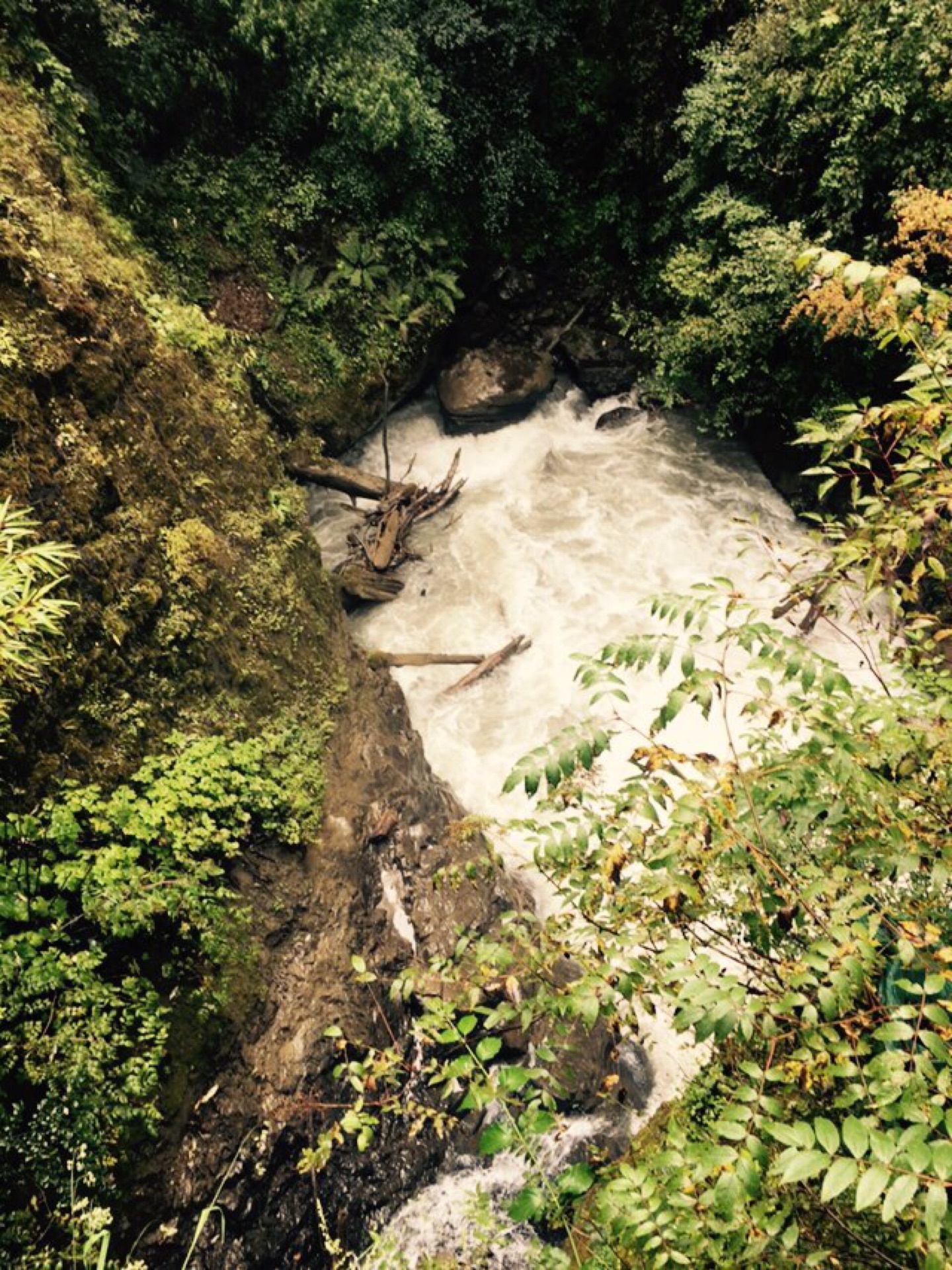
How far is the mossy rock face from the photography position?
4715 millimetres

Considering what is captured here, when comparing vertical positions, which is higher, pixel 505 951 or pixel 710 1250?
pixel 505 951

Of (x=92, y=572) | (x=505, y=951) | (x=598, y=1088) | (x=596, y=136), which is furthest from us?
(x=596, y=136)

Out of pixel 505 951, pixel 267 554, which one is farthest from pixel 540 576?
pixel 505 951

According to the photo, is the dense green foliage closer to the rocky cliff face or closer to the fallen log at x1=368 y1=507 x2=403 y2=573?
the fallen log at x1=368 y1=507 x2=403 y2=573

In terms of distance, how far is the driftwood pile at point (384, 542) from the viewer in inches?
357

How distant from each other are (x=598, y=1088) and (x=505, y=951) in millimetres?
4604

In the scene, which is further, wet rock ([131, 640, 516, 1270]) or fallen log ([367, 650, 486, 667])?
fallen log ([367, 650, 486, 667])

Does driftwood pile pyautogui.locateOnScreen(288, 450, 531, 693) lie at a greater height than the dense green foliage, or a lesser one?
lesser

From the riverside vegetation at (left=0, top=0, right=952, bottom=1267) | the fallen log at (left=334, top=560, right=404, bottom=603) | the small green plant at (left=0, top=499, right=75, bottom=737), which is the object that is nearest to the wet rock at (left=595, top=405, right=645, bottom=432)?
the riverside vegetation at (left=0, top=0, right=952, bottom=1267)

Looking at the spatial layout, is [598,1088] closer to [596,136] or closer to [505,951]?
[505,951]

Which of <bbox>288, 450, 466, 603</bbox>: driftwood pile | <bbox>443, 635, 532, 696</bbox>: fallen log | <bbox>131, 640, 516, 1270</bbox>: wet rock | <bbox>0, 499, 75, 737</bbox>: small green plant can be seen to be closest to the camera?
<bbox>0, 499, 75, 737</bbox>: small green plant

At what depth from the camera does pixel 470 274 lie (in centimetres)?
1191

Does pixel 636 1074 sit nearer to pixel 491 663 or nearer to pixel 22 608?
pixel 491 663

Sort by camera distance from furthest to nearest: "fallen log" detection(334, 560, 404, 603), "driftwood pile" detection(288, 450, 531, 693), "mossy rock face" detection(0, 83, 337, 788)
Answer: "fallen log" detection(334, 560, 404, 603)
"driftwood pile" detection(288, 450, 531, 693)
"mossy rock face" detection(0, 83, 337, 788)
